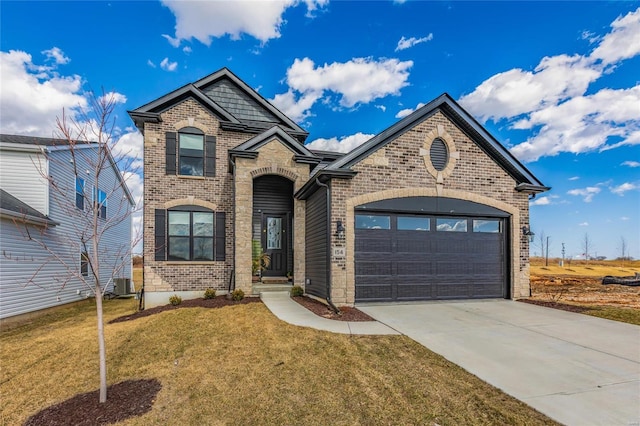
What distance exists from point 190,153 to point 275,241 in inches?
187

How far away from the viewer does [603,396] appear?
14.0ft

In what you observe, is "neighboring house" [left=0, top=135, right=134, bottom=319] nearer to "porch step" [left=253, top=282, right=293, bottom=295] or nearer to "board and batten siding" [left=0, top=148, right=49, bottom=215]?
"board and batten siding" [left=0, top=148, right=49, bottom=215]

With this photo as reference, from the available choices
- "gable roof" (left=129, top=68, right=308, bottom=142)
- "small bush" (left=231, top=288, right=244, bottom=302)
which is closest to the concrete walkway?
"small bush" (left=231, top=288, right=244, bottom=302)

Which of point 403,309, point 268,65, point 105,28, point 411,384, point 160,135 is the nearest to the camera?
point 411,384

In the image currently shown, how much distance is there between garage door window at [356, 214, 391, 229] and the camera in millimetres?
10136

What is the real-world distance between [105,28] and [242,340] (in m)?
11.7

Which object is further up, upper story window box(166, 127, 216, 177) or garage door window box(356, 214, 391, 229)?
upper story window box(166, 127, 216, 177)

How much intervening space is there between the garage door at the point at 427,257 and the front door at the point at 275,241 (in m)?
4.64

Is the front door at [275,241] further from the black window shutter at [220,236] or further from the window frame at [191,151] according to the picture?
the window frame at [191,151]

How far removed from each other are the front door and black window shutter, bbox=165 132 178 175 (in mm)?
3864

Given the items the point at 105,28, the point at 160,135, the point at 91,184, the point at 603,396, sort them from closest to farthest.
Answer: the point at 603,396 < the point at 105,28 < the point at 160,135 < the point at 91,184

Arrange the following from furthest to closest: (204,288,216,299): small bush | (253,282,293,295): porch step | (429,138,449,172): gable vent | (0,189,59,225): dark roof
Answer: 1. (253,282,293,295): porch step
2. (204,288,216,299): small bush
3. (429,138,449,172): gable vent
4. (0,189,59,225): dark roof

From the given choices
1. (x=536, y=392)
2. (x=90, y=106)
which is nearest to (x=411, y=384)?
(x=536, y=392)

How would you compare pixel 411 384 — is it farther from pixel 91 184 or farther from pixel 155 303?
pixel 91 184
